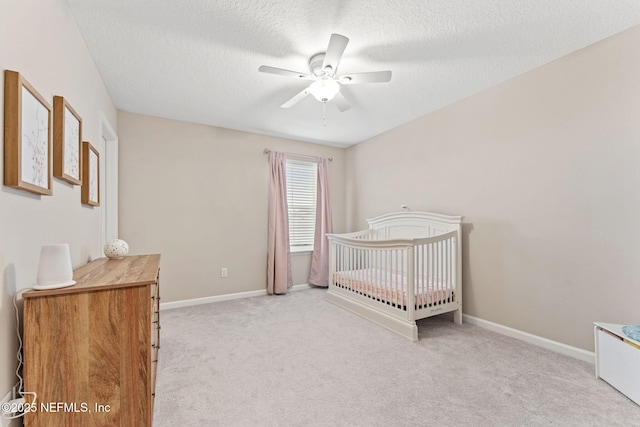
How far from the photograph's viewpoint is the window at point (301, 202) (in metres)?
4.38

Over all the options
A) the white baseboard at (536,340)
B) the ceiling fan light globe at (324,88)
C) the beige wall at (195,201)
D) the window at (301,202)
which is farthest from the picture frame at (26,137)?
the white baseboard at (536,340)

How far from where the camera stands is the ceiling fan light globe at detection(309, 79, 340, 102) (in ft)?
7.02

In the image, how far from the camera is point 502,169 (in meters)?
2.63

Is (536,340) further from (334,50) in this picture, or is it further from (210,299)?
(210,299)

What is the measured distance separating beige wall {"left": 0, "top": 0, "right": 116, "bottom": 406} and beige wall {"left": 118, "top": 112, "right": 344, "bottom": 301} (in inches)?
51.4

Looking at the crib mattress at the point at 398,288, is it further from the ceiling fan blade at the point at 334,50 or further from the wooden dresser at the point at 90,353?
Result: the wooden dresser at the point at 90,353

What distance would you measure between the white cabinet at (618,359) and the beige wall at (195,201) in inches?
135

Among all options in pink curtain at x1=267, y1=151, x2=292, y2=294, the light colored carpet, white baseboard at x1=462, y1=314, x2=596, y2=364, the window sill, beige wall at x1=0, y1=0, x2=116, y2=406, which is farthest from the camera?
the window sill

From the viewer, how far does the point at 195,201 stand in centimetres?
Answer: 359

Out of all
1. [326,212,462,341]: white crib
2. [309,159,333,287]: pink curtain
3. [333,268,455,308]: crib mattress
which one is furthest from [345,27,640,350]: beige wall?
[309,159,333,287]: pink curtain

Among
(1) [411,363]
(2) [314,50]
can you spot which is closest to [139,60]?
(2) [314,50]

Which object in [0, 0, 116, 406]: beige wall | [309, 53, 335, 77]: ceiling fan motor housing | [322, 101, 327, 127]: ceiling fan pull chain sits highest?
[322, 101, 327, 127]: ceiling fan pull chain

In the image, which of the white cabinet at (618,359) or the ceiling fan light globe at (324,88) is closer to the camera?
the white cabinet at (618,359)

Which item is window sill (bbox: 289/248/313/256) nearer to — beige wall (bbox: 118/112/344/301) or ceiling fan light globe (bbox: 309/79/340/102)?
beige wall (bbox: 118/112/344/301)
